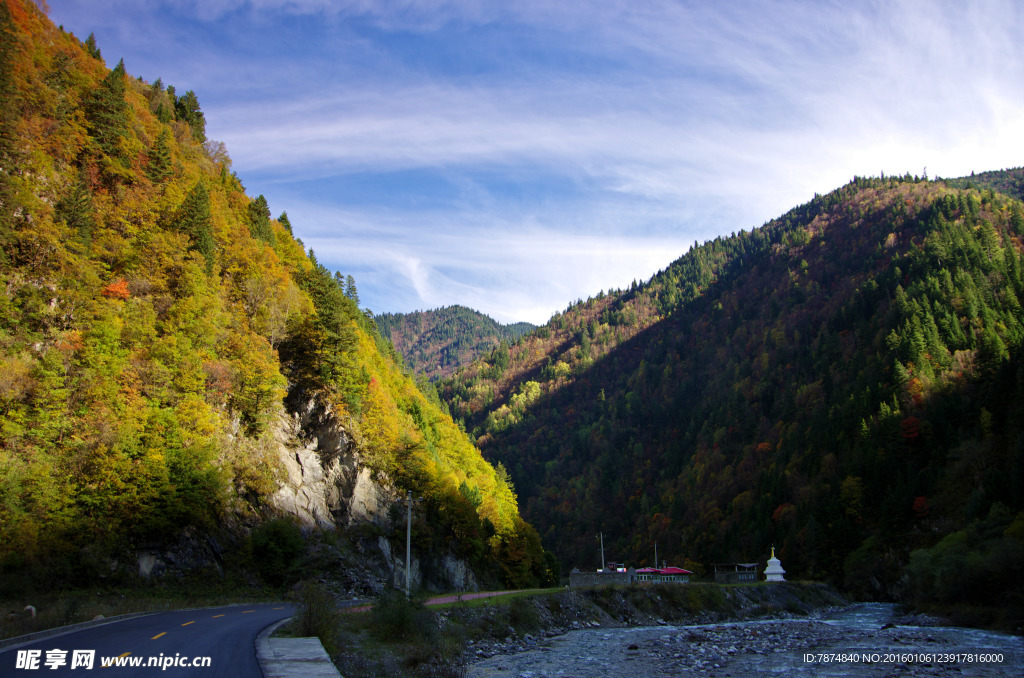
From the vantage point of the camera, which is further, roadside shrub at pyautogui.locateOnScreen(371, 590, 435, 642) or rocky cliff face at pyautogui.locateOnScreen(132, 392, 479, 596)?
rocky cliff face at pyautogui.locateOnScreen(132, 392, 479, 596)

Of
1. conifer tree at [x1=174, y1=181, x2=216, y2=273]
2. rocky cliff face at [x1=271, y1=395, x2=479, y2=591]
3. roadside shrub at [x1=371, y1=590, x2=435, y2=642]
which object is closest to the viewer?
roadside shrub at [x1=371, y1=590, x2=435, y2=642]

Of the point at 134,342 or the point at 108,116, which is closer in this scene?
the point at 134,342

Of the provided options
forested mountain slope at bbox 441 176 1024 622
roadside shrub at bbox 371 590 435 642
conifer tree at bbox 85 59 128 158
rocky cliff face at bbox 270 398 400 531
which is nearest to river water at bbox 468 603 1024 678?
roadside shrub at bbox 371 590 435 642

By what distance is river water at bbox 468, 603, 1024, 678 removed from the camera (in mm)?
29484

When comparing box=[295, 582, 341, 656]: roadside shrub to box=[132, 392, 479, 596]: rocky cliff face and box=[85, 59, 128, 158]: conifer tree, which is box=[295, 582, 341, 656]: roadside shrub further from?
box=[85, 59, 128, 158]: conifer tree

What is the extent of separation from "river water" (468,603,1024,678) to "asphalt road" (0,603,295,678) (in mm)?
11732

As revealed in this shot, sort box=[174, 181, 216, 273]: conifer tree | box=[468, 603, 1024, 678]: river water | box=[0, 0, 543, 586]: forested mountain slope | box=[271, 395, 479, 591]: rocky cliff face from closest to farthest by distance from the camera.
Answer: box=[468, 603, 1024, 678]: river water < box=[0, 0, 543, 586]: forested mountain slope < box=[174, 181, 216, 273]: conifer tree < box=[271, 395, 479, 591]: rocky cliff face

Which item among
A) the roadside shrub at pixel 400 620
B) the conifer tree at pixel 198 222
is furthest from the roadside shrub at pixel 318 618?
the conifer tree at pixel 198 222

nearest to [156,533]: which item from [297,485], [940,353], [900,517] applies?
[297,485]

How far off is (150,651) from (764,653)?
117 ft

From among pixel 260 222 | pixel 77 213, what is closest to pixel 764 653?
pixel 77 213

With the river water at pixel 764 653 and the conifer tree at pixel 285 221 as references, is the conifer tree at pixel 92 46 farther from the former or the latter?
the river water at pixel 764 653

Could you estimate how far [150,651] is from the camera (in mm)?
16641

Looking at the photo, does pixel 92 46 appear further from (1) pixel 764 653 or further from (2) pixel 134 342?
(1) pixel 764 653
